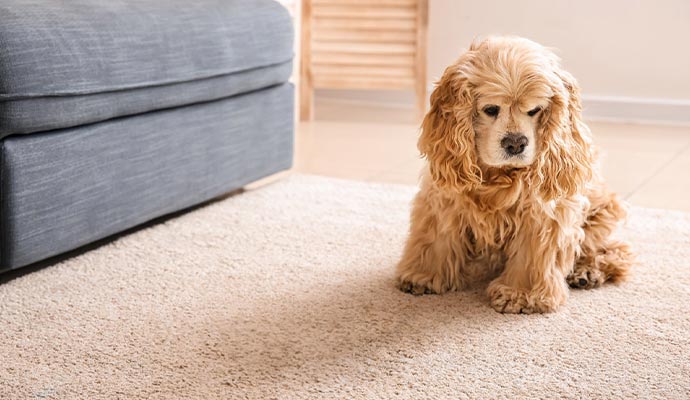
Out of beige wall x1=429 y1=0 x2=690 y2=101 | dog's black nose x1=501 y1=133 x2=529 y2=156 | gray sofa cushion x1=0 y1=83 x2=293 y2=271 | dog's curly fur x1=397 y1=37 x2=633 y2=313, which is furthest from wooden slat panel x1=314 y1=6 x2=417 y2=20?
dog's black nose x1=501 y1=133 x2=529 y2=156

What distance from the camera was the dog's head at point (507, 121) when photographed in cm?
171

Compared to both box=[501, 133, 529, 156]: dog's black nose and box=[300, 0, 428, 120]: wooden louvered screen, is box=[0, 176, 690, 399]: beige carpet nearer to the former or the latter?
box=[501, 133, 529, 156]: dog's black nose

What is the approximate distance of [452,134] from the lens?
1775 millimetres

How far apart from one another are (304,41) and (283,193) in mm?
1802

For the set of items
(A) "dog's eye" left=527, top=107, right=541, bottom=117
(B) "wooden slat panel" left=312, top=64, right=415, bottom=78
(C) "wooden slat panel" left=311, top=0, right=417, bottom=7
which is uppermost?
(A) "dog's eye" left=527, top=107, right=541, bottom=117

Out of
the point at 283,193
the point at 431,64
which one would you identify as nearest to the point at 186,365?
the point at 283,193

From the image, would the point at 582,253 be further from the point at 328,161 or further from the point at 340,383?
the point at 328,161

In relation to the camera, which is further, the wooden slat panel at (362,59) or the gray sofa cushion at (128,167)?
the wooden slat panel at (362,59)

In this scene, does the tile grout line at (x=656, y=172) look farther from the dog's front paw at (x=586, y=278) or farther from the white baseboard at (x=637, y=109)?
the dog's front paw at (x=586, y=278)

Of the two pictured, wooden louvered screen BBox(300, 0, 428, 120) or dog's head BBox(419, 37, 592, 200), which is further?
wooden louvered screen BBox(300, 0, 428, 120)

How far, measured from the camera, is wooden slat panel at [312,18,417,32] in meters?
4.31

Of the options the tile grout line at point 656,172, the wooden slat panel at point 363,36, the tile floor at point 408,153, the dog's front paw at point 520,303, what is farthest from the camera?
the wooden slat panel at point 363,36

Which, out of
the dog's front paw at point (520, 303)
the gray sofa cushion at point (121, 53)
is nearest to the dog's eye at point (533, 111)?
the dog's front paw at point (520, 303)

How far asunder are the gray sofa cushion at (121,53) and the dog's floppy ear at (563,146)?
0.99 meters
